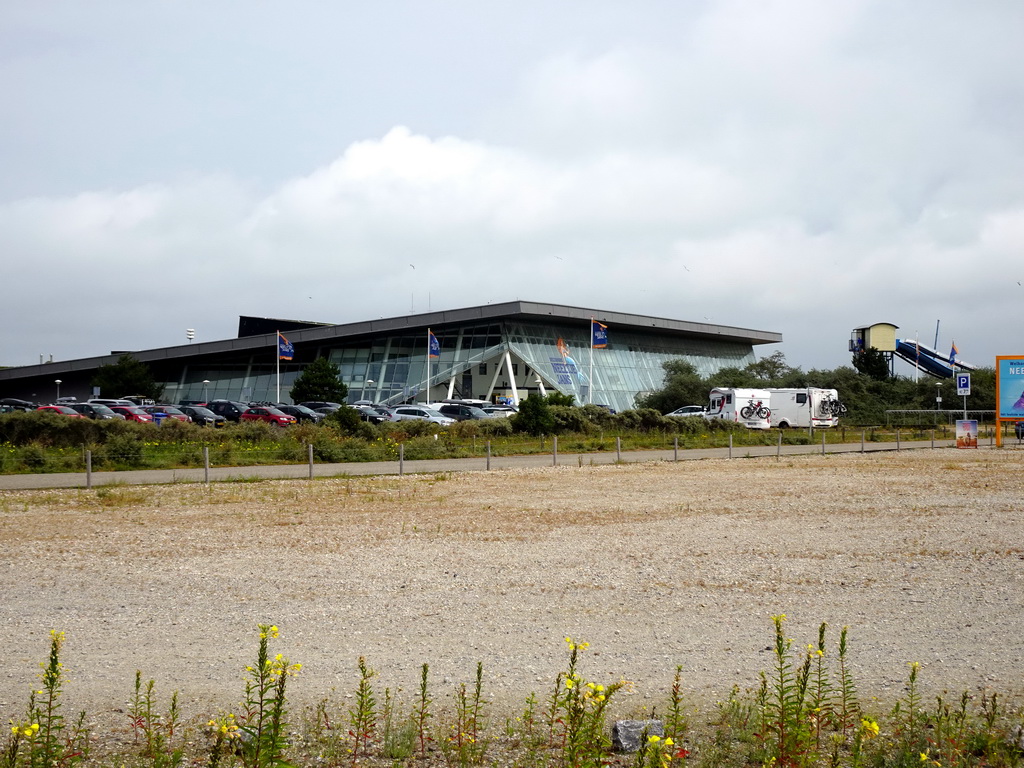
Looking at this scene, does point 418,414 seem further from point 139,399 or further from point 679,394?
point 679,394

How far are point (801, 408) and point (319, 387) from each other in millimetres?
35435

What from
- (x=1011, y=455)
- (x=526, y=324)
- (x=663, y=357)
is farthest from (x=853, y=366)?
(x=1011, y=455)

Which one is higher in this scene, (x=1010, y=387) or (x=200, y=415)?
(x=1010, y=387)

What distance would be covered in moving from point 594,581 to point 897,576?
3.65 metres

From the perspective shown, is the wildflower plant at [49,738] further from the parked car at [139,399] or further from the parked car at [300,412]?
the parked car at [139,399]

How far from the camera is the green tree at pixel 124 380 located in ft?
251

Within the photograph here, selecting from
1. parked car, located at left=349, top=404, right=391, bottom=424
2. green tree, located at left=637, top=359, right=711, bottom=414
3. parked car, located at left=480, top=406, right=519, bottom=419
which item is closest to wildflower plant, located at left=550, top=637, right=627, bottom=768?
parked car, located at left=349, top=404, right=391, bottom=424

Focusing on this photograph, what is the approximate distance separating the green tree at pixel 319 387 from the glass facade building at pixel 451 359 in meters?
5.25

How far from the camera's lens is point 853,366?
A: 275 ft

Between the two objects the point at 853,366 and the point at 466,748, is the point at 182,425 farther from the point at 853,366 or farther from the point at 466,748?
the point at 853,366

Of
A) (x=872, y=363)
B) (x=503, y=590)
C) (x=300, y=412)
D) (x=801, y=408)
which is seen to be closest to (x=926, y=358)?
(x=872, y=363)

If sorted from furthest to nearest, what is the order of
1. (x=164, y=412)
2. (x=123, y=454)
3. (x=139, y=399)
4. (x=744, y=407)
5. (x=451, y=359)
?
(x=451, y=359)
(x=139, y=399)
(x=744, y=407)
(x=164, y=412)
(x=123, y=454)

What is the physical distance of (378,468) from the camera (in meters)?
30.3

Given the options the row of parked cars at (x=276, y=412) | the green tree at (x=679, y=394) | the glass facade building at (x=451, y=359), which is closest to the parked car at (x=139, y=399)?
the glass facade building at (x=451, y=359)
